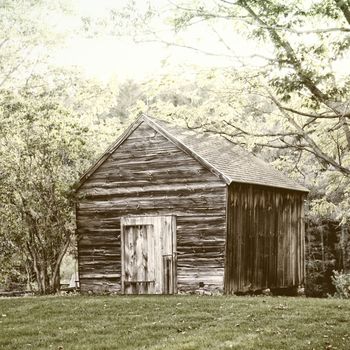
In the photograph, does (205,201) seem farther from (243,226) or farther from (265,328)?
(265,328)

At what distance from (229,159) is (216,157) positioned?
115 centimetres

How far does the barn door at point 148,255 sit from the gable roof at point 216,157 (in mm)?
2320

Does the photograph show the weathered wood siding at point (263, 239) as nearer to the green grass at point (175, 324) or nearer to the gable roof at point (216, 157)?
the gable roof at point (216, 157)

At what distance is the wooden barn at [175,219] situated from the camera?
21016 millimetres

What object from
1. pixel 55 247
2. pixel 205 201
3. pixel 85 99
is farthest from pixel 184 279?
pixel 85 99

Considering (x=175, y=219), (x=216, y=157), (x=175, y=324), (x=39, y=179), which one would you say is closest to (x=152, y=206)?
(x=175, y=219)

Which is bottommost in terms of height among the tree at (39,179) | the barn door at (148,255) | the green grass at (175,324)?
the green grass at (175,324)

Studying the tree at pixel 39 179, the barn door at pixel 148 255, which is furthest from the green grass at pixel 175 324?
the tree at pixel 39 179

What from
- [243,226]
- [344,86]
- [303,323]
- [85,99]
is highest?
[85,99]

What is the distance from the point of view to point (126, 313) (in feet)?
48.9

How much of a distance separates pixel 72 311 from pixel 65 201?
7867 millimetres

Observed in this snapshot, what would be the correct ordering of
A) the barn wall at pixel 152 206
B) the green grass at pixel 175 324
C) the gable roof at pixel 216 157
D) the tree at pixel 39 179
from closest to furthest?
the green grass at pixel 175 324
the barn wall at pixel 152 206
the gable roof at pixel 216 157
the tree at pixel 39 179

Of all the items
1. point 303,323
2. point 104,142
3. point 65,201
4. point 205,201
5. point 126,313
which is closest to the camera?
point 303,323

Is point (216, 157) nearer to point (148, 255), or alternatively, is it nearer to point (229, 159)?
point (229, 159)
